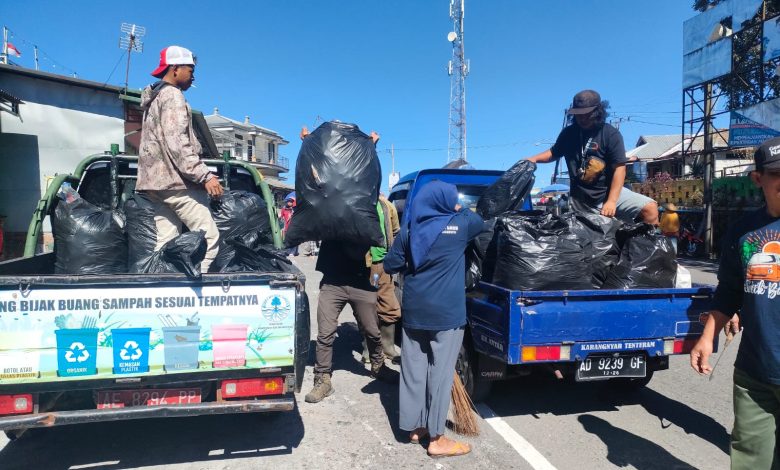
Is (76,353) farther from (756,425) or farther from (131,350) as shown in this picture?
(756,425)

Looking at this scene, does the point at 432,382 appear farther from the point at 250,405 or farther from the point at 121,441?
the point at 121,441

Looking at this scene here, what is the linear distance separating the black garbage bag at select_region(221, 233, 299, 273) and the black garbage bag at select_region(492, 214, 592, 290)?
1630 millimetres

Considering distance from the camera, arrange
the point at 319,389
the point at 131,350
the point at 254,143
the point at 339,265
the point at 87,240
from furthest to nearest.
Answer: the point at 254,143 < the point at 339,265 < the point at 319,389 < the point at 87,240 < the point at 131,350

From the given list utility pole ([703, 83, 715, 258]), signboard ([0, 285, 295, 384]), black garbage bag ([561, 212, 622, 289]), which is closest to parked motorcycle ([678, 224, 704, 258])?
utility pole ([703, 83, 715, 258])

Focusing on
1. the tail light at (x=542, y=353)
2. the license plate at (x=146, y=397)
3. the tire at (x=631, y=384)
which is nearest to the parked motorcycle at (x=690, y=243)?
the tire at (x=631, y=384)

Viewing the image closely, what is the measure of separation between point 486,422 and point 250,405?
6.06ft

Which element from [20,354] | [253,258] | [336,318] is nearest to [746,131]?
[336,318]

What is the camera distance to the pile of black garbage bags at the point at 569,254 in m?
3.47

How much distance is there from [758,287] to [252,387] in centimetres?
266

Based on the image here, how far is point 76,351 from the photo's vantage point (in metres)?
2.67

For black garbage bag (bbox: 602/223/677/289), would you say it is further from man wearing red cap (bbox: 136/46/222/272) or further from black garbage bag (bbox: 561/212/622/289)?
man wearing red cap (bbox: 136/46/222/272)

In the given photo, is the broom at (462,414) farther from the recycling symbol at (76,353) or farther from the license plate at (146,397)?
the recycling symbol at (76,353)

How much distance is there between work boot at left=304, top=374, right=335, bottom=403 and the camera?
413 cm

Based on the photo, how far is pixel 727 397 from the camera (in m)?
4.27
